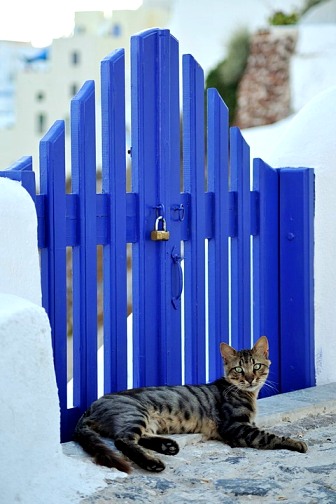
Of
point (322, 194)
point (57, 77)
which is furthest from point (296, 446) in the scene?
point (57, 77)

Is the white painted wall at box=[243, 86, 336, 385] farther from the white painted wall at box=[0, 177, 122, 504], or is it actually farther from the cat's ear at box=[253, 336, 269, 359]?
the white painted wall at box=[0, 177, 122, 504]

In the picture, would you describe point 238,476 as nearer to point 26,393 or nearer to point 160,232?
point 26,393

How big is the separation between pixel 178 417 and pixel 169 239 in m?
0.94

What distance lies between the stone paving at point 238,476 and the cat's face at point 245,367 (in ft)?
0.83

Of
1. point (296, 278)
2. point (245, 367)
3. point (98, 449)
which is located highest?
point (296, 278)

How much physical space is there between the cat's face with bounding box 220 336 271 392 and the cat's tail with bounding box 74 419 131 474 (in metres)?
0.88

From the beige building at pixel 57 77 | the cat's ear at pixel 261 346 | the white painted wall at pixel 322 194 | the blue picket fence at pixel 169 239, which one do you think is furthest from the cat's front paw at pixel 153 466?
the beige building at pixel 57 77

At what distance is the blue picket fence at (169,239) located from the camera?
15.8ft

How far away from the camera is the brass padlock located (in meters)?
5.13

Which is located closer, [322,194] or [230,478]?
[230,478]

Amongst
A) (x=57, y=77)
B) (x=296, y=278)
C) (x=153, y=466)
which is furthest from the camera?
(x=57, y=77)

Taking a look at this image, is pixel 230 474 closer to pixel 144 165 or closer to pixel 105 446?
pixel 105 446

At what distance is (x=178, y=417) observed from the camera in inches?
191

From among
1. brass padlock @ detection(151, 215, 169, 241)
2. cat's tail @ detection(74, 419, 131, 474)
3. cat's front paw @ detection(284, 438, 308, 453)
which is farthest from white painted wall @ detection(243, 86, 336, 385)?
cat's tail @ detection(74, 419, 131, 474)
